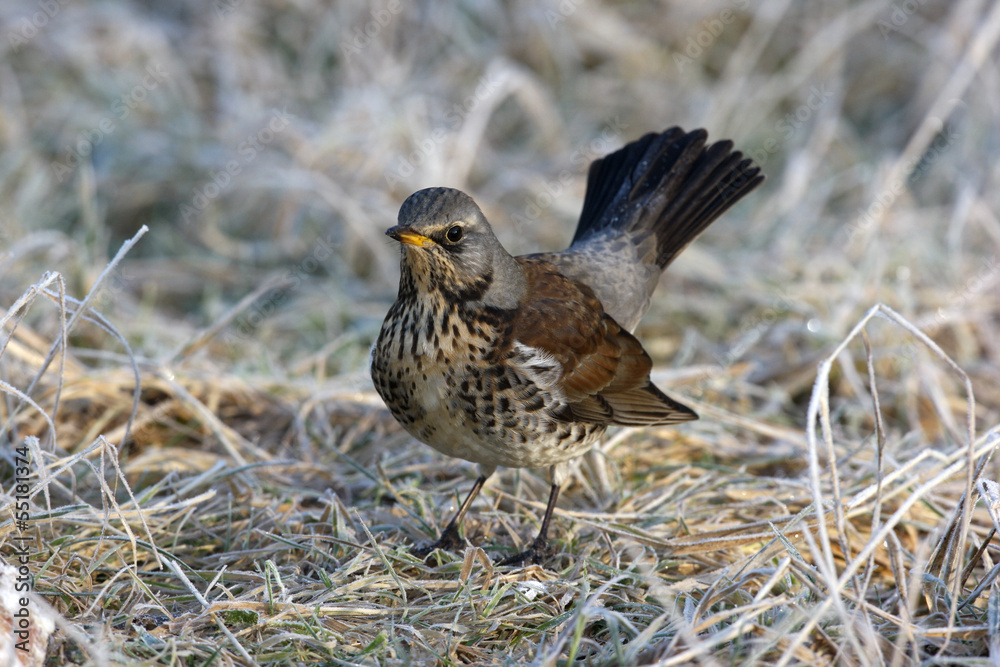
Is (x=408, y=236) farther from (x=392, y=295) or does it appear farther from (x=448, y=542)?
(x=392, y=295)

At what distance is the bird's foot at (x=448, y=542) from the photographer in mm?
4184

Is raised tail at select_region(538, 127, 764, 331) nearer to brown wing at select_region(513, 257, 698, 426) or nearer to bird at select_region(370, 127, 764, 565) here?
bird at select_region(370, 127, 764, 565)

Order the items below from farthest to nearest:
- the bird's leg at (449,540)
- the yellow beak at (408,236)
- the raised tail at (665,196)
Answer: the raised tail at (665,196), the bird's leg at (449,540), the yellow beak at (408,236)

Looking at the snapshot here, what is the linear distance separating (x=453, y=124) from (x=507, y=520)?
4.66 meters

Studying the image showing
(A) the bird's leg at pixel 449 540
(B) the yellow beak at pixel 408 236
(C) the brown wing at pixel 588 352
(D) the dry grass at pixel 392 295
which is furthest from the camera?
(A) the bird's leg at pixel 449 540

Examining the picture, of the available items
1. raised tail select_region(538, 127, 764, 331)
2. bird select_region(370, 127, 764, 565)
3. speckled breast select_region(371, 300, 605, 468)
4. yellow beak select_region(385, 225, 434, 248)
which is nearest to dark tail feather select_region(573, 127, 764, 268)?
raised tail select_region(538, 127, 764, 331)

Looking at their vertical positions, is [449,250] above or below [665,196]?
below

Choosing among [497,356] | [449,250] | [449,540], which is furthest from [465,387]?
[449,540]

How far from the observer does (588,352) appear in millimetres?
4246

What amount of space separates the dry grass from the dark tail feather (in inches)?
37.1

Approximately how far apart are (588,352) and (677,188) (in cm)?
144

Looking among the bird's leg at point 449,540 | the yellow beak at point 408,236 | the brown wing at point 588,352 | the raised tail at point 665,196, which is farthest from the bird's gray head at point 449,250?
the raised tail at point 665,196

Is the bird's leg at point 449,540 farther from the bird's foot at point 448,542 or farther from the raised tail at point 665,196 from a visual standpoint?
the raised tail at point 665,196

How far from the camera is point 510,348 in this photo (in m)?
3.89
